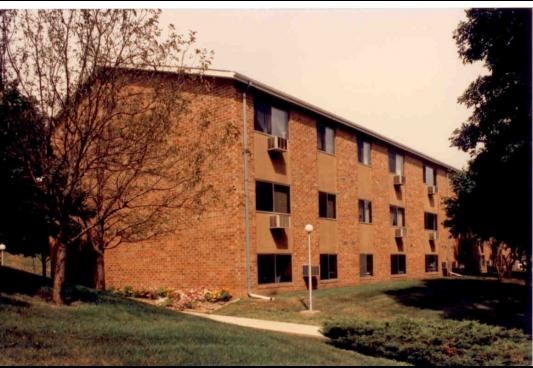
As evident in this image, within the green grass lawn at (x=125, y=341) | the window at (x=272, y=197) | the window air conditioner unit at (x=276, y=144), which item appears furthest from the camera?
the window air conditioner unit at (x=276, y=144)

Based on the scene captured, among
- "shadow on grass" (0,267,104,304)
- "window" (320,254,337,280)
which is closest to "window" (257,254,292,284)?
"window" (320,254,337,280)

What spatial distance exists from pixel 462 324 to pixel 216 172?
11.8 metres

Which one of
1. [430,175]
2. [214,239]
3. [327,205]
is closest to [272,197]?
[214,239]

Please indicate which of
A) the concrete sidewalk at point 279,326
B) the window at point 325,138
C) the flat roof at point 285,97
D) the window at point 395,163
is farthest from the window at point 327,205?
the concrete sidewalk at point 279,326

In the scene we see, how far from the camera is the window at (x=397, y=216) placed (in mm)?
34469

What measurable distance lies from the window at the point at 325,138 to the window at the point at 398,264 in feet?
31.2

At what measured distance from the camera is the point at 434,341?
36.4 ft

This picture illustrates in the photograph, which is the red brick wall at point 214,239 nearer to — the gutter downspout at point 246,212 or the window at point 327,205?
the gutter downspout at point 246,212

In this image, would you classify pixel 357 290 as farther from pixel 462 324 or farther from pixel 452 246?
pixel 452 246

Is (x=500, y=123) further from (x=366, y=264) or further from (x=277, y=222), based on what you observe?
(x=366, y=264)

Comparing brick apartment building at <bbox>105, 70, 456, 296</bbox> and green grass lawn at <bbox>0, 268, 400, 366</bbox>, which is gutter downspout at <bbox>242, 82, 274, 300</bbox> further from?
green grass lawn at <bbox>0, 268, 400, 366</bbox>

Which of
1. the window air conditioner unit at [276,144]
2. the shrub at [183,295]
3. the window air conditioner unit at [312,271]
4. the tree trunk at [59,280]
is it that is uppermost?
the window air conditioner unit at [276,144]

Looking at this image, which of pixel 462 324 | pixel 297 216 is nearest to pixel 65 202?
pixel 462 324

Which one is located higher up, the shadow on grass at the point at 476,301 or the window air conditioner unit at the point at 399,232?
the window air conditioner unit at the point at 399,232
